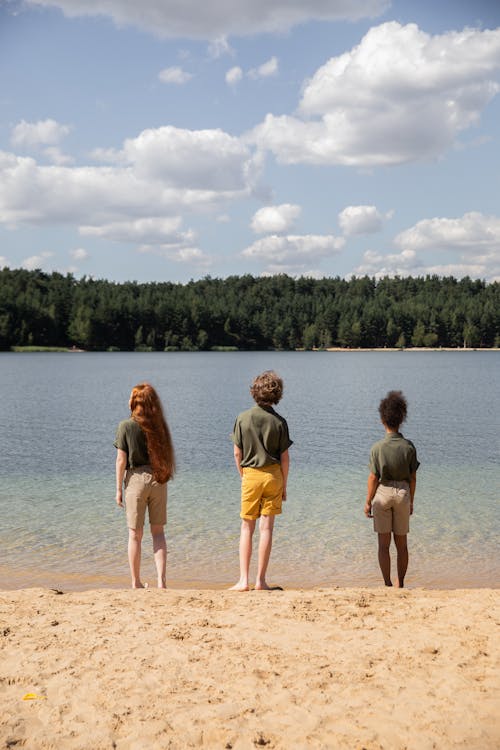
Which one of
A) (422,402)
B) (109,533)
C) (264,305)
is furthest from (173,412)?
(264,305)

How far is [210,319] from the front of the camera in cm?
16925

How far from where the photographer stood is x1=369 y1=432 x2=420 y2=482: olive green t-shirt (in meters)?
7.41

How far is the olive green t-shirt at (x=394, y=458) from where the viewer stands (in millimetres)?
7414

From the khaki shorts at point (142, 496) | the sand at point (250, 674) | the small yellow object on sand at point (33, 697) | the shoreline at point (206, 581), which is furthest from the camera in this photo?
the shoreline at point (206, 581)

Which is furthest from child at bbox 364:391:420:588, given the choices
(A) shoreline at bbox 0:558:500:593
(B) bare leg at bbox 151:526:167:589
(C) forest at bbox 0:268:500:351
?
(C) forest at bbox 0:268:500:351

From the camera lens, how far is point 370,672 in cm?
512

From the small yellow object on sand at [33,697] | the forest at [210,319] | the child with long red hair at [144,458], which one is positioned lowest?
the small yellow object on sand at [33,697]

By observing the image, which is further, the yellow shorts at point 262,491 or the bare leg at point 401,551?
the bare leg at point 401,551

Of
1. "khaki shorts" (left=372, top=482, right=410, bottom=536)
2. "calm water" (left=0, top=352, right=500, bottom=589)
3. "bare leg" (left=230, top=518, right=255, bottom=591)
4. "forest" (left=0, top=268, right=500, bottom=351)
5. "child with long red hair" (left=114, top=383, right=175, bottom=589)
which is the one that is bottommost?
"calm water" (left=0, top=352, right=500, bottom=589)

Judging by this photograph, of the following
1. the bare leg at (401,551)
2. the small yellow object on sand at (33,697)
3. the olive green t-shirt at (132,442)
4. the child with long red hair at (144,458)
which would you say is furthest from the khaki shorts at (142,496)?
the small yellow object on sand at (33,697)

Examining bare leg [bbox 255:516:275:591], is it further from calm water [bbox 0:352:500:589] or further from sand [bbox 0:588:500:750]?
calm water [bbox 0:352:500:589]

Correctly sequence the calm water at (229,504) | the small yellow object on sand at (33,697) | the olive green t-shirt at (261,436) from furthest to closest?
the calm water at (229,504) < the olive green t-shirt at (261,436) < the small yellow object on sand at (33,697)

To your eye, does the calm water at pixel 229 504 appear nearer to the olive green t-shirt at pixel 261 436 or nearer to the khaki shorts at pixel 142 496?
the khaki shorts at pixel 142 496

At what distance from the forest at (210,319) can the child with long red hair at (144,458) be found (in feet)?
466
